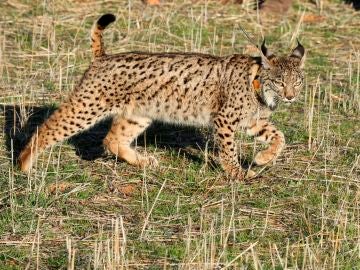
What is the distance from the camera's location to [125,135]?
30.9 feet

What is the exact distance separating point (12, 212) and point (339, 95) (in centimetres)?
461

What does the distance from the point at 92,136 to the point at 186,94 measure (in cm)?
131

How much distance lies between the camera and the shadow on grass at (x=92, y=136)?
941 centimetres

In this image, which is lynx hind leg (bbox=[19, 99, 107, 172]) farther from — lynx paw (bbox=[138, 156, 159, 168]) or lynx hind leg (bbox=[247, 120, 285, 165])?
lynx hind leg (bbox=[247, 120, 285, 165])

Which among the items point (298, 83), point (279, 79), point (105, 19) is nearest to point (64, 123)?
point (105, 19)

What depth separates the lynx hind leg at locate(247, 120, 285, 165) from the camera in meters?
8.88

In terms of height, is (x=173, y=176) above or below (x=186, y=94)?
below

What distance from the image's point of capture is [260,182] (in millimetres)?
8594

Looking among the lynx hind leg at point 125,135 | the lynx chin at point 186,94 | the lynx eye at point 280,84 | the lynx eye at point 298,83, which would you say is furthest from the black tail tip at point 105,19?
the lynx eye at point 298,83

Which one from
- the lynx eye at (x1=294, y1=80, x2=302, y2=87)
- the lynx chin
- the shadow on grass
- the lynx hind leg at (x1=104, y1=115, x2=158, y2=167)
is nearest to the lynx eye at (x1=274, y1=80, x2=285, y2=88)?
the lynx chin

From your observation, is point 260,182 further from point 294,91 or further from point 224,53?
point 224,53

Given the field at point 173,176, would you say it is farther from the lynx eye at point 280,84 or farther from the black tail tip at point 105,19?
the black tail tip at point 105,19

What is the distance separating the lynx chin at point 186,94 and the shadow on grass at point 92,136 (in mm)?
416

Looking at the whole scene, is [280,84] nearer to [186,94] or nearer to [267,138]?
[267,138]
